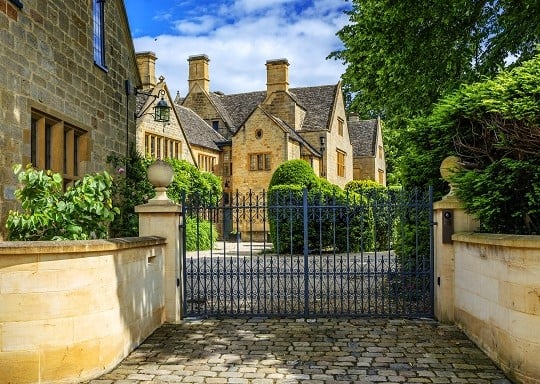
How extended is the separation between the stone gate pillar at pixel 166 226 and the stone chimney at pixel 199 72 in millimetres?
32815

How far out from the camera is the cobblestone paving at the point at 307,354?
210 inches

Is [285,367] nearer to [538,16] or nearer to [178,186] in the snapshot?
[538,16]

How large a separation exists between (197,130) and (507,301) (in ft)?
100

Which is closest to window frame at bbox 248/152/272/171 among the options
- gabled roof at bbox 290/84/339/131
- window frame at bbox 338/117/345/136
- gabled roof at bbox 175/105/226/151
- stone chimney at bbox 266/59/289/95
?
gabled roof at bbox 175/105/226/151

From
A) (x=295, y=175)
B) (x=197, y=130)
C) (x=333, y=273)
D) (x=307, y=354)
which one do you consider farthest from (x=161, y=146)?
(x=307, y=354)

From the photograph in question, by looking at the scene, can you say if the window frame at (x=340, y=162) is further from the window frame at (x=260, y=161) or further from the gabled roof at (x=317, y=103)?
the window frame at (x=260, y=161)

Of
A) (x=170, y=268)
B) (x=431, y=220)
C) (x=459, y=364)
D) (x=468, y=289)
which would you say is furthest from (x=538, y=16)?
(x=170, y=268)

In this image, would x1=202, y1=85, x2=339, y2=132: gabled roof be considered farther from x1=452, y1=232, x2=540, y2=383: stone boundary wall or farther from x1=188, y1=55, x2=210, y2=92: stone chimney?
x1=452, y1=232, x2=540, y2=383: stone boundary wall

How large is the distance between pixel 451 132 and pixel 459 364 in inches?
165

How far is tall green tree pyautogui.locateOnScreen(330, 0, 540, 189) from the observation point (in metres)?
11.4

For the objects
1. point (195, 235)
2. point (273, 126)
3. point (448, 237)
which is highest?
point (273, 126)

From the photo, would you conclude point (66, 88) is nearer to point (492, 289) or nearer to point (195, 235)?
point (492, 289)

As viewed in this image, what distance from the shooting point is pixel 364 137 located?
156 feet

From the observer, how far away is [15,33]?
7.55 metres
